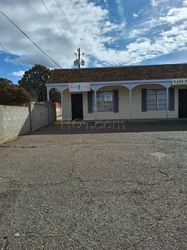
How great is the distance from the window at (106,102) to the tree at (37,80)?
1025 inches

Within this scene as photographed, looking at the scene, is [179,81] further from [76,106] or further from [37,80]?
[37,80]

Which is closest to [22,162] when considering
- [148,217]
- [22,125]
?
[148,217]

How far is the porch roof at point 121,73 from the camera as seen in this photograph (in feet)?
60.0

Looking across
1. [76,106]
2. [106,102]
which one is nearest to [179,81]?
[106,102]

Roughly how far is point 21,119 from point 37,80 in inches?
1313

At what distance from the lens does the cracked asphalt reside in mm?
2784

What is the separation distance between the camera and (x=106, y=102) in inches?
755

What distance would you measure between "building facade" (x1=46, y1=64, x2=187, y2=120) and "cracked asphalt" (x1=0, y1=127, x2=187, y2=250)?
12131 millimetres

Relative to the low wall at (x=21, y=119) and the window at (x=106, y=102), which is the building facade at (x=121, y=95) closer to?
the window at (x=106, y=102)

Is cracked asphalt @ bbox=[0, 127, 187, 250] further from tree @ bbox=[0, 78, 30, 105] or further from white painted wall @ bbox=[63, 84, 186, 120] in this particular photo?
tree @ bbox=[0, 78, 30, 105]

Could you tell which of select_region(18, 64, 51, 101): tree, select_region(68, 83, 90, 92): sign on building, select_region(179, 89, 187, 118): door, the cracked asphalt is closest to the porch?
select_region(179, 89, 187, 118): door

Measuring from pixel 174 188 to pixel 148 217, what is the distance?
4.12 feet

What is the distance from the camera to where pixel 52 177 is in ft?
16.7

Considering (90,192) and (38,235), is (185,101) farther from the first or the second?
(38,235)
